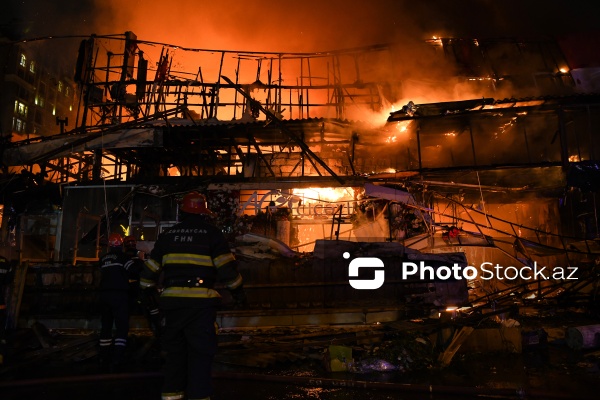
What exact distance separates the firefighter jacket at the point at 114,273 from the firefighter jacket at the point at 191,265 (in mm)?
2760

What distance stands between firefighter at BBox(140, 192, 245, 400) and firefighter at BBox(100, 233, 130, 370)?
291 cm

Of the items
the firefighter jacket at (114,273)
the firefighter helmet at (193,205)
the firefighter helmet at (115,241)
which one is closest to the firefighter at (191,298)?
the firefighter helmet at (193,205)

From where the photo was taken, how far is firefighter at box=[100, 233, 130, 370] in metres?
5.77

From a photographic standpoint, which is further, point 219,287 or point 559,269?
point 559,269

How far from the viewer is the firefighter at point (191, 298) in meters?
3.21

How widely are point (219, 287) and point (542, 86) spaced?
48.8 ft

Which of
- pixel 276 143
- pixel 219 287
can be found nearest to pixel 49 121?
pixel 276 143

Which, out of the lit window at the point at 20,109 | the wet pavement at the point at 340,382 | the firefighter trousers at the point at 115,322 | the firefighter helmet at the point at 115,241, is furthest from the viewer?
the lit window at the point at 20,109

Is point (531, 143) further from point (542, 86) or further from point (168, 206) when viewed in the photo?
point (168, 206)

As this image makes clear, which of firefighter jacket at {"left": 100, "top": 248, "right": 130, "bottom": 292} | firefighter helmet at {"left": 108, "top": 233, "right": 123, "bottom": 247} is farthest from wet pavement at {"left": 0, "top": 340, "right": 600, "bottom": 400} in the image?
firefighter helmet at {"left": 108, "top": 233, "right": 123, "bottom": 247}

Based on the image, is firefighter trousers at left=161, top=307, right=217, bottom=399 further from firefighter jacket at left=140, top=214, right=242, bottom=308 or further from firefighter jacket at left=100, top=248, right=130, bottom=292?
firefighter jacket at left=100, top=248, right=130, bottom=292

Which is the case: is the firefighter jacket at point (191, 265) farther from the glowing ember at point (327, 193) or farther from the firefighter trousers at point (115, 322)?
the glowing ember at point (327, 193)

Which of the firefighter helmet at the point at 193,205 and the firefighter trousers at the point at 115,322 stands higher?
the firefighter helmet at the point at 193,205

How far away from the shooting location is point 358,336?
5.71 meters
